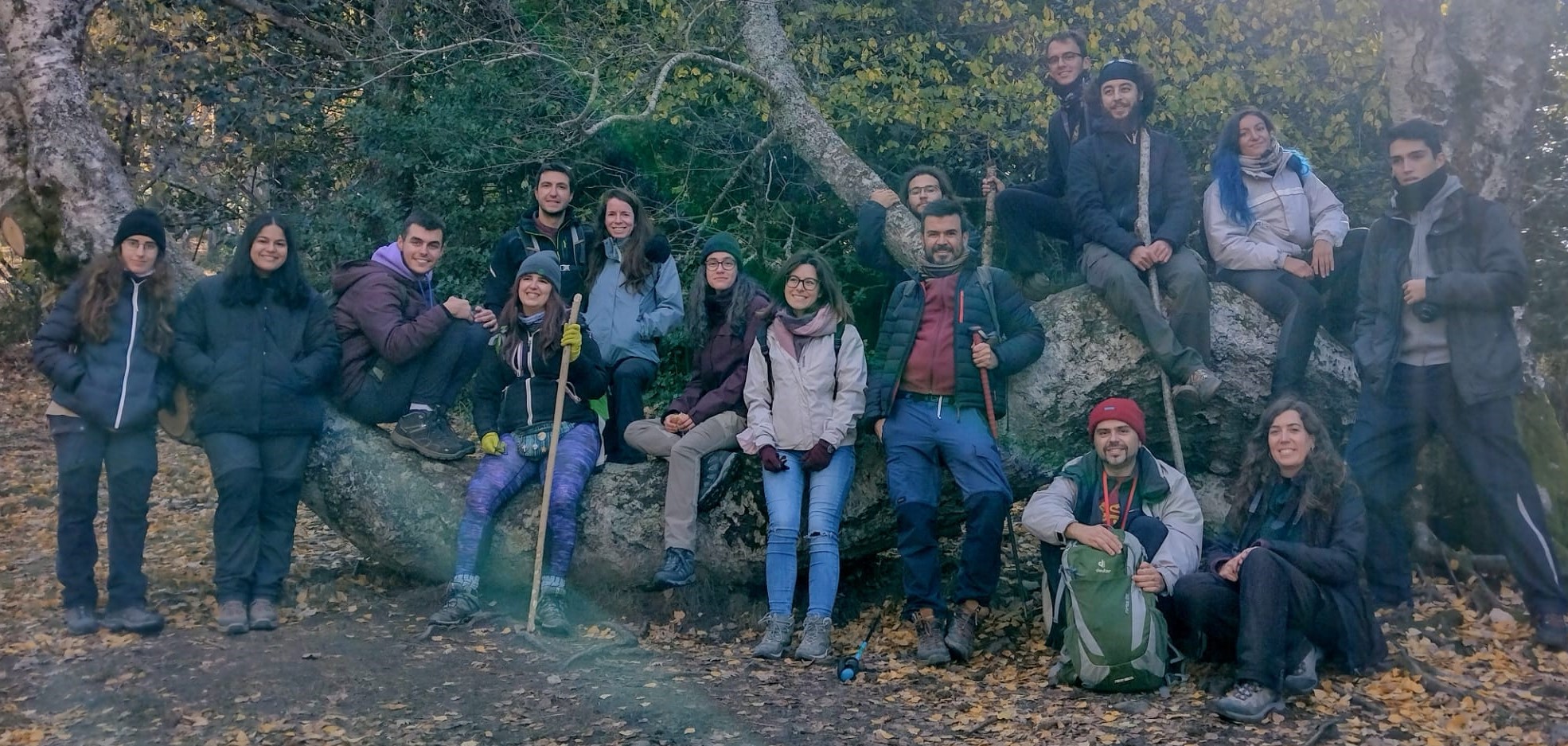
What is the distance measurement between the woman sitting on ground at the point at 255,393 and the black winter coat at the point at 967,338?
108 inches

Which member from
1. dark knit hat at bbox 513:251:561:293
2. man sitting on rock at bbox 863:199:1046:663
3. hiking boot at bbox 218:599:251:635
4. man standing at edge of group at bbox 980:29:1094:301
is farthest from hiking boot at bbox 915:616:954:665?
hiking boot at bbox 218:599:251:635

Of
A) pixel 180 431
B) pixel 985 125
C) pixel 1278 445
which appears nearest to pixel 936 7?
pixel 985 125

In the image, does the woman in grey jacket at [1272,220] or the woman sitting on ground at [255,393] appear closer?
the woman sitting on ground at [255,393]

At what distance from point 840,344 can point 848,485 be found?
0.70 metres

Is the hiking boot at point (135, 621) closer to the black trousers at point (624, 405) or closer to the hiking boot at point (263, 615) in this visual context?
the hiking boot at point (263, 615)

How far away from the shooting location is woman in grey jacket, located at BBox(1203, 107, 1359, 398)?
6559 mm

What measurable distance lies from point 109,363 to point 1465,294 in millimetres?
6205

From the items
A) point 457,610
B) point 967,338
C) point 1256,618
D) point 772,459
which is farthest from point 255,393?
point 1256,618

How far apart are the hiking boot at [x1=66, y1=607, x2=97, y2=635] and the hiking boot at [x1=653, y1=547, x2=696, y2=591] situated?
2613 millimetres

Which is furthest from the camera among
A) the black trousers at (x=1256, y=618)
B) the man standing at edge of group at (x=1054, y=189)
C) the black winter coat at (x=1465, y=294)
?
the man standing at edge of group at (x=1054, y=189)

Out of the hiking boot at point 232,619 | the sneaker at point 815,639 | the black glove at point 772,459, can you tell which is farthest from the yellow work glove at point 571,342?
the hiking boot at point 232,619

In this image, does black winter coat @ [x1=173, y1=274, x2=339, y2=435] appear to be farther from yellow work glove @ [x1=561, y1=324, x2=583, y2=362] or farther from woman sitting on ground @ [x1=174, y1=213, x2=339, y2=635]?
yellow work glove @ [x1=561, y1=324, x2=583, y2=362]

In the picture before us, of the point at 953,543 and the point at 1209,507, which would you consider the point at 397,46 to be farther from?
the point at 1209,507

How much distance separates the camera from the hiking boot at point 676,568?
610cm
